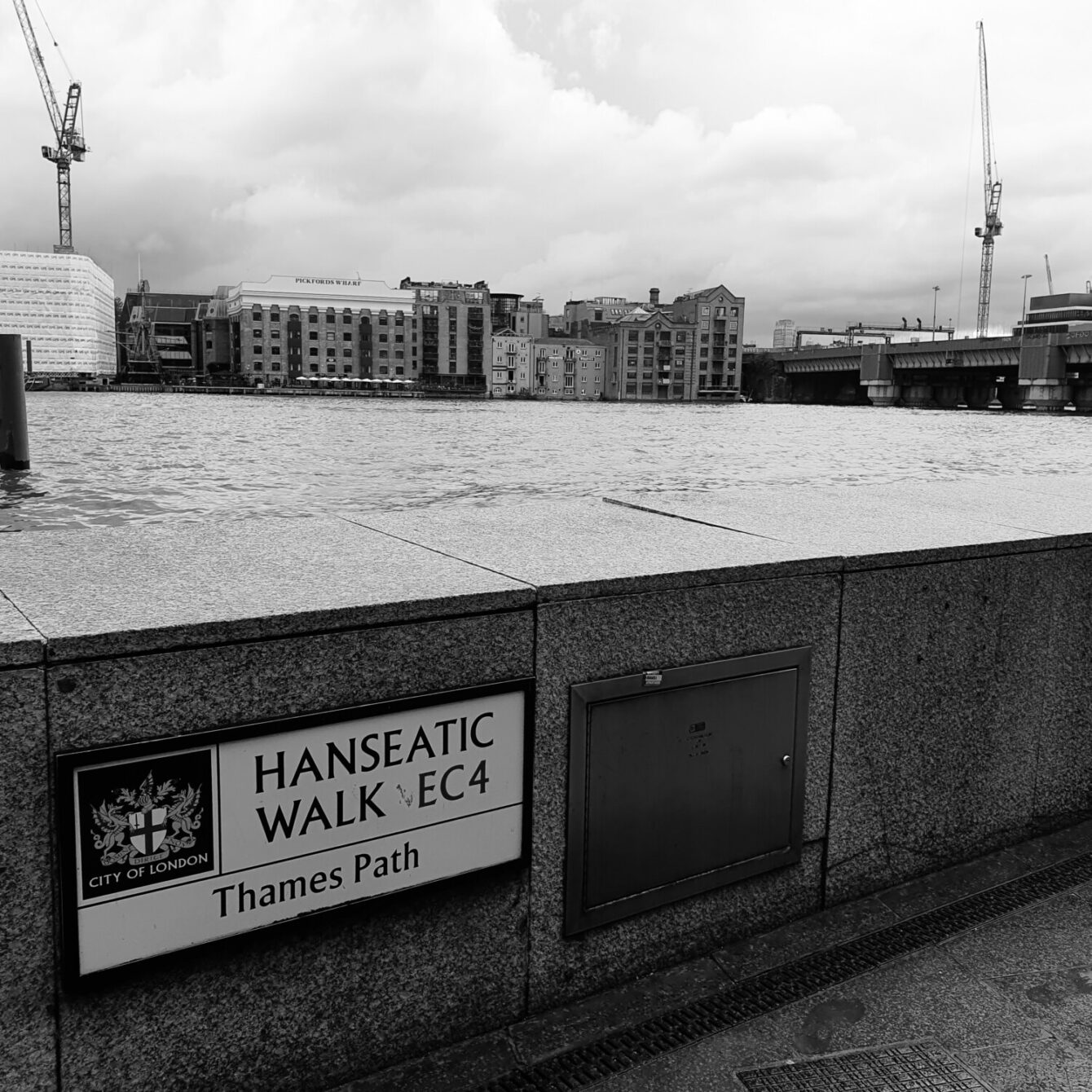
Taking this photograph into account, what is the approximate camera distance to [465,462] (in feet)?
83.6

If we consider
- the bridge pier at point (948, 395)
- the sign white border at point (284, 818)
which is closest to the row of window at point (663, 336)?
the bridge pier at point (948, 395)

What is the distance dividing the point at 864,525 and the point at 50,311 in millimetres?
170805

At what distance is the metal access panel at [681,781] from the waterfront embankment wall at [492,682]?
62mm

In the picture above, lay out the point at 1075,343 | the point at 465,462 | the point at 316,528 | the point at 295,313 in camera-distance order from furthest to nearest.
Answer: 1. the point at 295,313
2. the point at 1075,343
3. the point at 465,462
4. the point at 316,528

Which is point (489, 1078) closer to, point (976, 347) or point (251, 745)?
point (251, 745)

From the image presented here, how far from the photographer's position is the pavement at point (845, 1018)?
9.12 feet

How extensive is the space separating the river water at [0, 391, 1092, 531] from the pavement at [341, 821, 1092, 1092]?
1091 centimetres

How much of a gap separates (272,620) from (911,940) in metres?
2.30

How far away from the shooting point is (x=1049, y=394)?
9200 cm

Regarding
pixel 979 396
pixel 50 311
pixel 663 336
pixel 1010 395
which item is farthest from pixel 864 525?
pixel 663 336

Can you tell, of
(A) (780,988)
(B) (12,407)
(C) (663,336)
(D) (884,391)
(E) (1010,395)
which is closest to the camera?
(A) (780,988)

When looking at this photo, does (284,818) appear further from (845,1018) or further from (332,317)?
(332,317)

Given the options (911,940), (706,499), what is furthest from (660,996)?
(706,499)

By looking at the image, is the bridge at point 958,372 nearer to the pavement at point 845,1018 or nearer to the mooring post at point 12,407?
the mooring post at point 12,407
